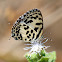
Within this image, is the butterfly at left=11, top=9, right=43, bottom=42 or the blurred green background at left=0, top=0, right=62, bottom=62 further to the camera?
the blurred green background at left=0, top=0, right=62, bottom=62

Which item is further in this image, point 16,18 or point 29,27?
point 16,18

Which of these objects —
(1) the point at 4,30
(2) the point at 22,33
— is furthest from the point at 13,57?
(2) the point at 22,33

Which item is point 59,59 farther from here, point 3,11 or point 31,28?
point 31,28

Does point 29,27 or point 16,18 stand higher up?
point 16,18

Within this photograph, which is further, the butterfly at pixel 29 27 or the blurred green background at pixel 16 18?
the blurred green background at pixel 16 18
